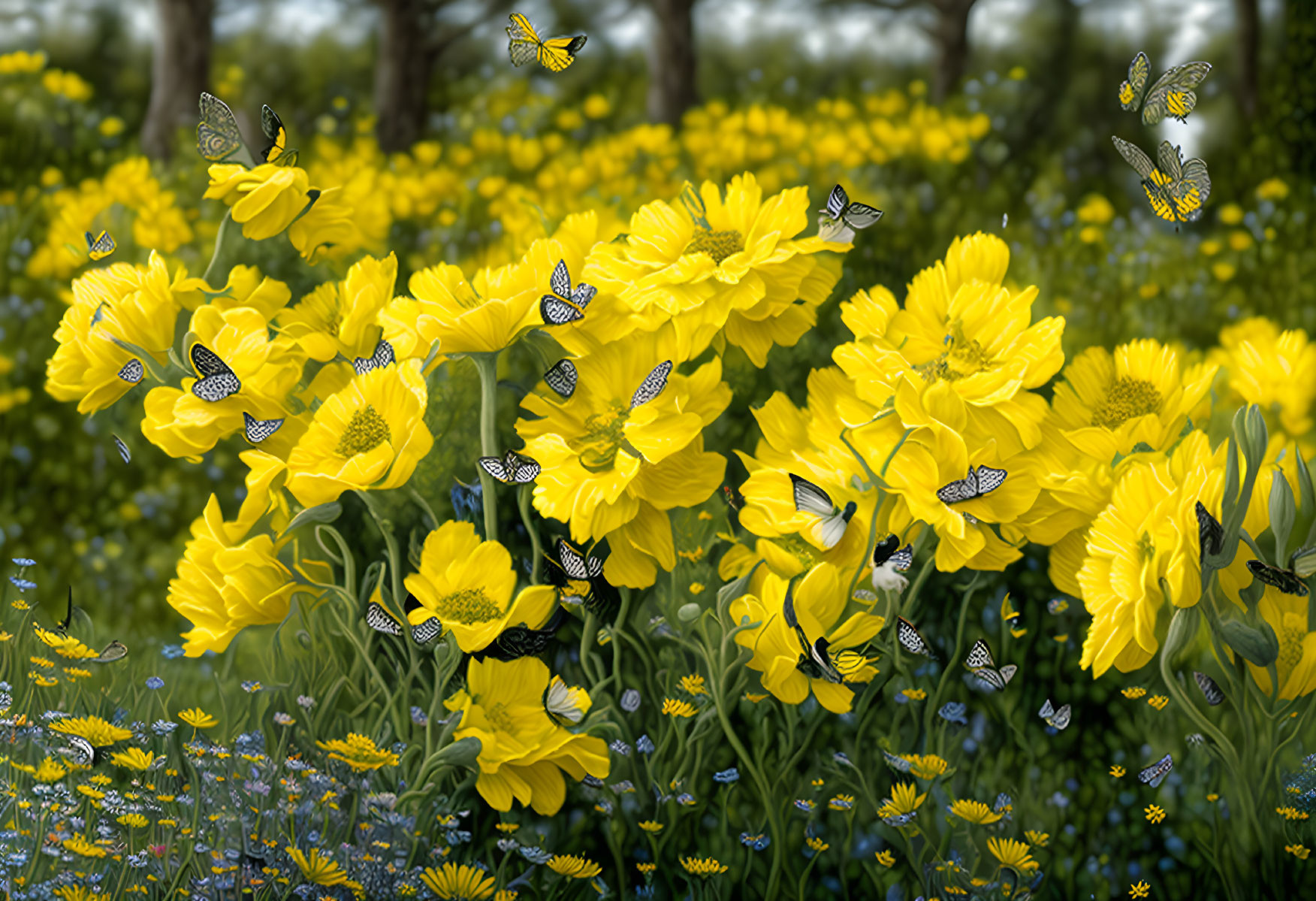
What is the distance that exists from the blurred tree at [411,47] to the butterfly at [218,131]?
1441 millimetres

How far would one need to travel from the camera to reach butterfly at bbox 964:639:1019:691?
1360 mm

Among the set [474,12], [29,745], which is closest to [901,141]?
[474,12]

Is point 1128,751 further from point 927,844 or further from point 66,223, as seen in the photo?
point 66,223

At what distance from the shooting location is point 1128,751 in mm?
1439

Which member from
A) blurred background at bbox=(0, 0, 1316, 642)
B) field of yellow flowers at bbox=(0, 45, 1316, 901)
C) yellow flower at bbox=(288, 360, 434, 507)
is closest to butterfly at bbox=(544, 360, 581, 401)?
field of yellow flowers at bbox=(0, 45, 1316, 901)

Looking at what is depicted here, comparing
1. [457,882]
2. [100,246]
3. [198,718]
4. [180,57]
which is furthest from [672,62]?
[457,882]

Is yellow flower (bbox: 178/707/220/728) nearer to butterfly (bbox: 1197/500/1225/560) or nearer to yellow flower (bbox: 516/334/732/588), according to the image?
yellow flower (bbox: 516/334/732/588)

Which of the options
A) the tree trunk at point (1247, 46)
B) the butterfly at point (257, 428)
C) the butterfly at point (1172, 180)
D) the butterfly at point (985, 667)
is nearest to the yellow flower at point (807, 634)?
the butterfly at point (985, 667)

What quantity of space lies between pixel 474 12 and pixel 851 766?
2236 millimetres

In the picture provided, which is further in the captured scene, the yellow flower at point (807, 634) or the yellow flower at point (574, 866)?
the yellow flower at point (574, 866)

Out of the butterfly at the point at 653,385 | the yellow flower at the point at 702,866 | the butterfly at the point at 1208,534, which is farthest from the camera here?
the yellow flower at the point at 702,866

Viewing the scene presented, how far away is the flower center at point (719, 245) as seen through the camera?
4.57 ft

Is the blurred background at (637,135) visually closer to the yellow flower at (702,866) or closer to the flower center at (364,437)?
the flower center at (364,437)

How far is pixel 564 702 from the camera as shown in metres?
1.38
